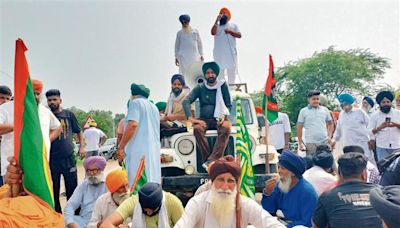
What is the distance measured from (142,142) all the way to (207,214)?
1.92 meters

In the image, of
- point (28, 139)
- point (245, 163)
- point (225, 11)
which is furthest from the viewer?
point (225, 11)

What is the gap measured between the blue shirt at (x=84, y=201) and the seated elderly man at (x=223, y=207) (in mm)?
1933

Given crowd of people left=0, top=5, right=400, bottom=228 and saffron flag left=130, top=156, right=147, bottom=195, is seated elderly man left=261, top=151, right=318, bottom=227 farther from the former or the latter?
saffron flag left=130, top=156, right=147, bottom=195

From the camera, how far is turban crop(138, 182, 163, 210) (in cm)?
364

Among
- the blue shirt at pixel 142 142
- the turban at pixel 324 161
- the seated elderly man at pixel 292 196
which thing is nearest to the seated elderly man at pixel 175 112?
the blue shirt at pixel 142 142

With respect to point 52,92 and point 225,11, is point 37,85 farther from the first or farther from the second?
point 225,11

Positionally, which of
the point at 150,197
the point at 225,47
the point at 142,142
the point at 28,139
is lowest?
the point at 150,197

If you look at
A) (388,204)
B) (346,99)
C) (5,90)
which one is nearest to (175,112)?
(5,90)

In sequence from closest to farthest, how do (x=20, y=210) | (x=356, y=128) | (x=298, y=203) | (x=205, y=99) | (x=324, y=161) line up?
(x=20, y=210)
(x=298, y=203)
(x=324, y=161)
(x=205, y=99)
(x=356, y=128)

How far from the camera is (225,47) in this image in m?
9.91

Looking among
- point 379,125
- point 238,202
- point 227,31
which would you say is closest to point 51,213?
point 238,202

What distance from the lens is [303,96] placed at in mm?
32125

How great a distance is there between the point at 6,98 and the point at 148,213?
2559mm

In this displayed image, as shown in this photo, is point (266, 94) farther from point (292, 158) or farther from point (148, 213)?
point (148, 213)
